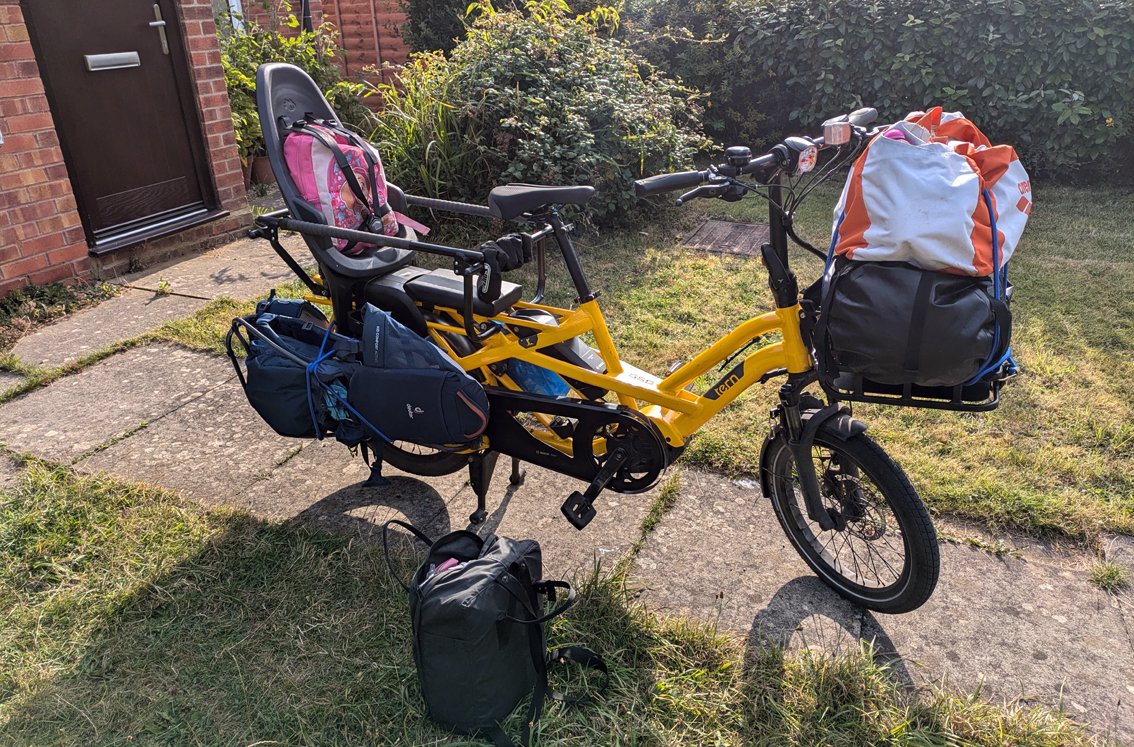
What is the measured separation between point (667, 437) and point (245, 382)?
1.49 meters

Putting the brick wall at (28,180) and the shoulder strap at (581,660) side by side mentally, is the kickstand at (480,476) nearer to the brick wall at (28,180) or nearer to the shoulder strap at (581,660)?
the shoulder strap at (581,660)

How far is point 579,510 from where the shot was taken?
2627 millimetres

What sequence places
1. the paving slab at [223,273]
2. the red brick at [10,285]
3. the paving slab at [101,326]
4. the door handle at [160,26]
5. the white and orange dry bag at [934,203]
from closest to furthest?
the white and orange dry bag at [934,203]
the paving slab at [101,326]
the red brick at [10,285]
the paving slab at [223,273]
the door handle at [160,26]

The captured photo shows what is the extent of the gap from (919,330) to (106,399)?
351 centimetres

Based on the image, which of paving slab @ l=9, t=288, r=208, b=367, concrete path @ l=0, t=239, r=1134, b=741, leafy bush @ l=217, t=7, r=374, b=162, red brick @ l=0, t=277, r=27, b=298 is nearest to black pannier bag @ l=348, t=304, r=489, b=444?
concrete path @ l=0, t=239, r=1134, b=741

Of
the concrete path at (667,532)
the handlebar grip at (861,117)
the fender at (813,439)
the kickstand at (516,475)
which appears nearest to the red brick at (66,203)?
the concrete path at (667,532)

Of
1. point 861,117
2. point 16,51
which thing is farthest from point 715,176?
point 16,51

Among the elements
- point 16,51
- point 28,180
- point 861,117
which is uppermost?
point 16,51

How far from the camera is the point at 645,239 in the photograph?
235 inches

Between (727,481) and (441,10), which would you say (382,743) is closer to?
(727,481)

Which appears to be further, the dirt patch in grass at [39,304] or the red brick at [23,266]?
the red brick at [23,266]

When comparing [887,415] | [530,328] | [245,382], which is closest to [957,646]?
[887,415]

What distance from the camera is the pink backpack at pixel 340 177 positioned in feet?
9.24

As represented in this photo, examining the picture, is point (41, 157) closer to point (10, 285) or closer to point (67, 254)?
point (67, 254)
